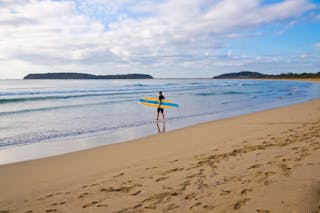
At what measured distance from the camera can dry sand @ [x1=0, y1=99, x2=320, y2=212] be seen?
3.62 meters

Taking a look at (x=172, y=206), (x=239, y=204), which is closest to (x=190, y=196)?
(x=172, y=206)

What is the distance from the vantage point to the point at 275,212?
3164 mm

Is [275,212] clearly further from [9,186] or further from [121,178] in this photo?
[9,186]

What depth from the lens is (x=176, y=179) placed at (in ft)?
15.3

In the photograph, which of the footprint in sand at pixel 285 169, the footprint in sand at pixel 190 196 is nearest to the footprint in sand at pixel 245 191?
the footprint in sand at pixel 190 196

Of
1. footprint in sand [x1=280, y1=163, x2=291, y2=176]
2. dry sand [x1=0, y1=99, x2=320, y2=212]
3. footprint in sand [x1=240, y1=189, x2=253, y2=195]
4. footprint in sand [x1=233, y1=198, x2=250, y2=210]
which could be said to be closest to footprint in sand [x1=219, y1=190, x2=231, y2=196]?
dry sand [x1=0, y1=99, x2=320, y2=212]

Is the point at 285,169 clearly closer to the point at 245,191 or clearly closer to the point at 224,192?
the point at 245,191

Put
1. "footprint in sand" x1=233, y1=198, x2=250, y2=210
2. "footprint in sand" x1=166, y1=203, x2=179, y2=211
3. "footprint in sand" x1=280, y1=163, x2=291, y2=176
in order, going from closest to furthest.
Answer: "footprint in sand" x1=233, y1=198, x2=250, y2=210
"footprint in sand" x1=166, y1=203, x2=179, y2=211
"footprint in sand" x1=280, y1=163, x2=291, y2=176

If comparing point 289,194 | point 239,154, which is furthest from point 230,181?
point 239,154

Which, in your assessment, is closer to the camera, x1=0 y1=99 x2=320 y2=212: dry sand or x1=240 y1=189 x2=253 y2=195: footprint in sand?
x1=0 y1=99 x2=320 y2=212: dry sand

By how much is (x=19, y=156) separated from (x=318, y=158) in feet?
25.1

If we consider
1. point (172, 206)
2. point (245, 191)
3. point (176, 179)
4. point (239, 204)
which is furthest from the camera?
point (176, 179)

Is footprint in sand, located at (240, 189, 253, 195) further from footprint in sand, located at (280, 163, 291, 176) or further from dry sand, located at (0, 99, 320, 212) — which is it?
footprint in sand, located at (280, 163, 291, 176)

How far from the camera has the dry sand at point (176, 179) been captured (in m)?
3.62
